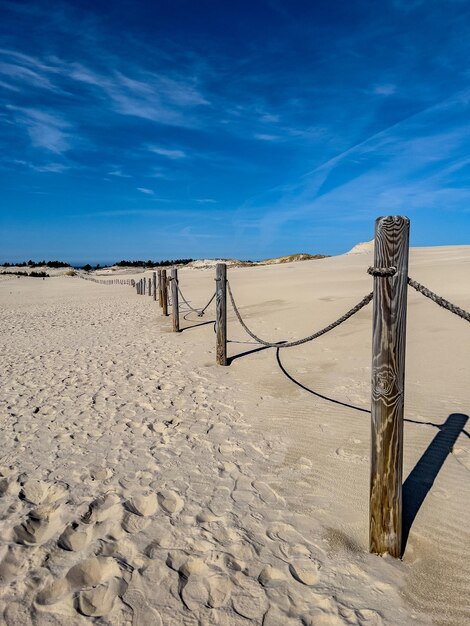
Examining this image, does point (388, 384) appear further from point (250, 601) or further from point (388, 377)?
point (250, 601)

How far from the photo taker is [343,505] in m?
3.04

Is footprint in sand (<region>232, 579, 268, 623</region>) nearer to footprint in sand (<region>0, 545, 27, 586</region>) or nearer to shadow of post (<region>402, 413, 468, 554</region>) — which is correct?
shadow of post (<region>402, 413, 468, 554</region>)

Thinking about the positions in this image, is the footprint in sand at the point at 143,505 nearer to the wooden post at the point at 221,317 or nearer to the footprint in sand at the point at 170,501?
the footprint in sand at the point at 170,501

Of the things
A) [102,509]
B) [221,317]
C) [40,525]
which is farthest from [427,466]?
[221,317]

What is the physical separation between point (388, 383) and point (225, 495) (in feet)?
5.43

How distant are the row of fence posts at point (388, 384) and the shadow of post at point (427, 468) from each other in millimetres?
287

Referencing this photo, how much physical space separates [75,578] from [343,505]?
6.29 feet

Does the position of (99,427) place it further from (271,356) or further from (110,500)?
(271,356)

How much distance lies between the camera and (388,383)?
2.37 meters

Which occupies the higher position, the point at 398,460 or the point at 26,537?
the point at 398,460

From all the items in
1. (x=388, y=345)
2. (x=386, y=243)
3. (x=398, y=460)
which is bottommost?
(x=398, y=460)

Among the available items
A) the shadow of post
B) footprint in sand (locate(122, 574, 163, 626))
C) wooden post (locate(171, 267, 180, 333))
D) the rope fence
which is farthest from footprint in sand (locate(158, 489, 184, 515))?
wooden post (locate(171, 267, 180, 333))

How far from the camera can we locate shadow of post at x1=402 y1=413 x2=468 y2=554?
293 cm

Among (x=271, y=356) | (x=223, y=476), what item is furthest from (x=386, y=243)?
(x=271, y=356)
